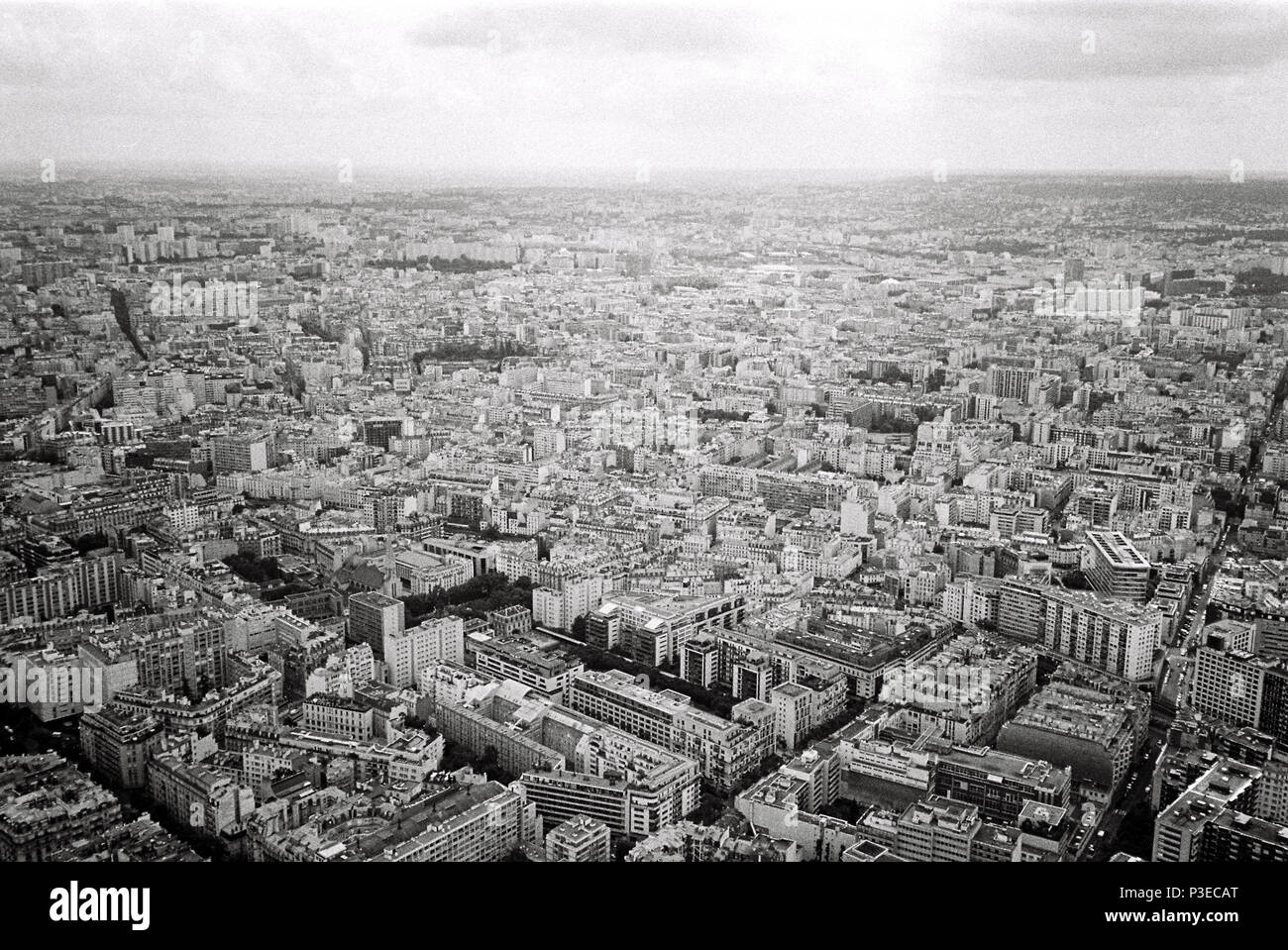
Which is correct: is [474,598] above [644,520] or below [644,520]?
below

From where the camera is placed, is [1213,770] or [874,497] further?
[874,497]

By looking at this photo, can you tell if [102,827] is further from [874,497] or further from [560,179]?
[874,497]

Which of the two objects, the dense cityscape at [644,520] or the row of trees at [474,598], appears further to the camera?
the row of trees at [474,598]

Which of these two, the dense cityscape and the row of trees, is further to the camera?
the row of trees

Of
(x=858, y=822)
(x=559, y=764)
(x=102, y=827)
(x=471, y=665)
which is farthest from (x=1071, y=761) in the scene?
(x=102, y=827)

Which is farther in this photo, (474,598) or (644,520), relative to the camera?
(644,520)

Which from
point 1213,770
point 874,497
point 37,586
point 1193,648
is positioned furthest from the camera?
point 874,497

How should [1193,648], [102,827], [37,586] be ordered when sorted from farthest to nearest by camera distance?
[37,586] → [1193,648] → [102,827]
